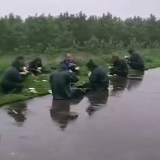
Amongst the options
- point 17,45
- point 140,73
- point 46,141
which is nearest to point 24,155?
point 46,141

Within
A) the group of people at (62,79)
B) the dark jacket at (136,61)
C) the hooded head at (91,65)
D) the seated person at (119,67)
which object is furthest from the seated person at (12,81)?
the dark jacket at (136,61)

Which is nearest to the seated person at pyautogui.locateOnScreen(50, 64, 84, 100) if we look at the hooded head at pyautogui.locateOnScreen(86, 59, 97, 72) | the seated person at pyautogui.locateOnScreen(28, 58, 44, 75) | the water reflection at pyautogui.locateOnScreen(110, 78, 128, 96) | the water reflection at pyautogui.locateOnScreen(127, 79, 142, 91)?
the hooded head at pyautogui.locateOnScreen(86, 59, 97, 72)

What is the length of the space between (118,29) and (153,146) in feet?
106

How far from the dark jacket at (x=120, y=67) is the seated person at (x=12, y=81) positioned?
537 cm

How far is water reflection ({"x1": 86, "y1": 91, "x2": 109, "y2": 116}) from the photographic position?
10.9m

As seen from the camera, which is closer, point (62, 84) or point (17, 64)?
point (62, 84)

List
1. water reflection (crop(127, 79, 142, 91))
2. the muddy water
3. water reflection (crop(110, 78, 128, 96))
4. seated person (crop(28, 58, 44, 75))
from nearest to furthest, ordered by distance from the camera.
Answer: the muddy water < water reflection (crop(110, 78, 128, 96)) < water reflection (crop(127, 79, 142, 91)) < seated person (crop(28, 58, 44, 75))

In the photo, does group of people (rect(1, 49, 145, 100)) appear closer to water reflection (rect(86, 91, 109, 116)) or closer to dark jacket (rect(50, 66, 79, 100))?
dark jacket (rect(50, 66, 79, 100))

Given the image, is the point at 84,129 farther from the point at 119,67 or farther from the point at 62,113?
the point at 119,67

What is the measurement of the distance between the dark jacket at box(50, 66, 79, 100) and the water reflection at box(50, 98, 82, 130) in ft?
0.72

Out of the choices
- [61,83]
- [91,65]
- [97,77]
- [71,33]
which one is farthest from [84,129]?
[71,33]

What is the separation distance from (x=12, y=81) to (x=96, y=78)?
9.10 feet

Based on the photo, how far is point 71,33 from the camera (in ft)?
107

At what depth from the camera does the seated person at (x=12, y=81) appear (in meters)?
12.2
